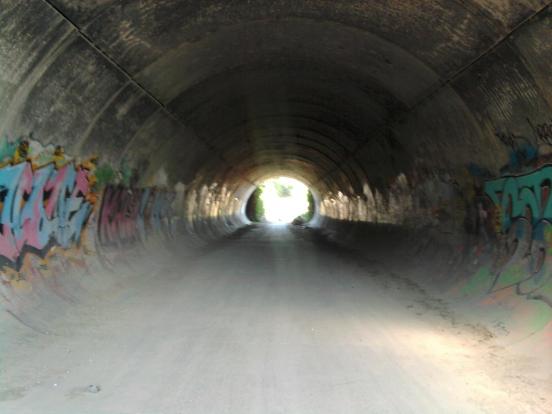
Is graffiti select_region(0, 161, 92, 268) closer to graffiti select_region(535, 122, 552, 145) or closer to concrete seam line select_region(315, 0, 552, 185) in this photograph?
concrete seam line select_region(315, 0, 552, 185)

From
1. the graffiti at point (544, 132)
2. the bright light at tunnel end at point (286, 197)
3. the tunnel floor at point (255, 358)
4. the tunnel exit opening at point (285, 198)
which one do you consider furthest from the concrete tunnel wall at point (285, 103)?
the bright light at tunnel end at point (286, 197)

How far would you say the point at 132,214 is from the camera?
1302cm

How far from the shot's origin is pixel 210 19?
878 centimetres

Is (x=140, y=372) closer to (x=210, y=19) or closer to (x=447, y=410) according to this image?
(x=447, y=410)

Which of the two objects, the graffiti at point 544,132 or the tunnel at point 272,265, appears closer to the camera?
the tunnel at point 272,265

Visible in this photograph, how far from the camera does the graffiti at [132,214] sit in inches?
439

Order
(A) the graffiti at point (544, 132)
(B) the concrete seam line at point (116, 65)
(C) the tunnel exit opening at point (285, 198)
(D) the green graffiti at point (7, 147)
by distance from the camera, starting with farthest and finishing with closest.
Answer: (C) the tunnel exit opening at point (285, 198)
(A) the graffiti at point (544, 132)
(D) the green graffiti at point (7, 147)
(B) the concrete seam line at point (116, 65)

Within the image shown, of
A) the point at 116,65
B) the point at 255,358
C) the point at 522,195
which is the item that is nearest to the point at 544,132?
the point at 522,195

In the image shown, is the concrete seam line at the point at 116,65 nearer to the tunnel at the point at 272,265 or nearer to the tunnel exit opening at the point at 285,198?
the tunnel at the point at 272,265

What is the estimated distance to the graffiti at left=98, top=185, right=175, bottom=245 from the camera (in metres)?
11.2

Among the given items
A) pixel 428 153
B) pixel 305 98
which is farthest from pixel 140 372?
pixel 305 98

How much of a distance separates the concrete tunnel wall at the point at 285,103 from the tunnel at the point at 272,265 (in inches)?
1.6

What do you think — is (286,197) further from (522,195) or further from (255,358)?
(255,358)

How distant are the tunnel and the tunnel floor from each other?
0.03 meters
